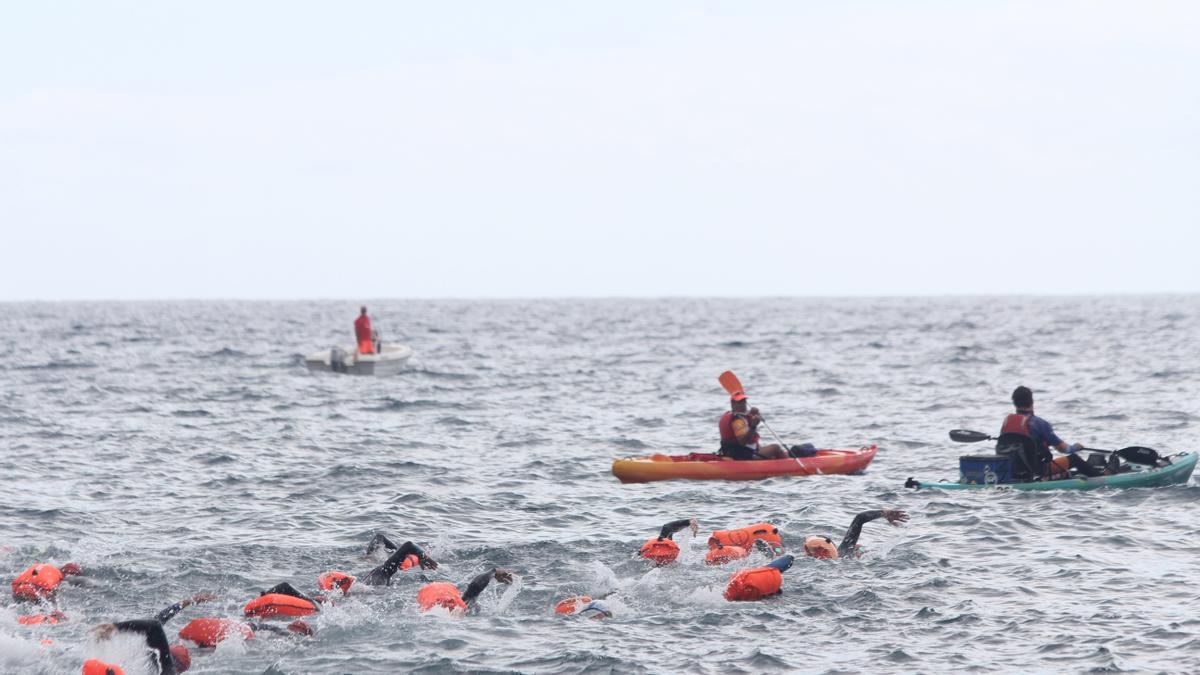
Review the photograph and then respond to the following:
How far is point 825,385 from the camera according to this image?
37000 millimetres

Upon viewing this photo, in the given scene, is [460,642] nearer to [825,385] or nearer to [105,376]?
[825,385]

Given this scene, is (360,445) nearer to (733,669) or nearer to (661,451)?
(661,451)

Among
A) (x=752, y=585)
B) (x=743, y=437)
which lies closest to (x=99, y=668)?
(x=752, y=585)

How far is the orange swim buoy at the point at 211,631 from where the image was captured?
10.2 meters

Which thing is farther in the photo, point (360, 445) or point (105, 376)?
point (105, 376)

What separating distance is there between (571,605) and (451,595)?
1.08 metres

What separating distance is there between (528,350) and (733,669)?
166 feet

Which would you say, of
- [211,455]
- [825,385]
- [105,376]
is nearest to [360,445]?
[211,455]

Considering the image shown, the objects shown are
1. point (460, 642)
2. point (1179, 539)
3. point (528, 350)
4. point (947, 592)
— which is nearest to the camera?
point (460, 642)

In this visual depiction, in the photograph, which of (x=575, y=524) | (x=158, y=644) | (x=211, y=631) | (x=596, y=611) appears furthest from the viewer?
(x=575, y=524)

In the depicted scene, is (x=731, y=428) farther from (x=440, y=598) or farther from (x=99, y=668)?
(x=99, y=668)

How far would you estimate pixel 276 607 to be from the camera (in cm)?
1091

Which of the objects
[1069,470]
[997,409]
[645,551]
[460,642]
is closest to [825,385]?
[997,409]

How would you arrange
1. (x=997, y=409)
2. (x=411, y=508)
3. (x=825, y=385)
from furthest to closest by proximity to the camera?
(x=825, y=385)
(x=997, y=409)
(x=411, y=508)
